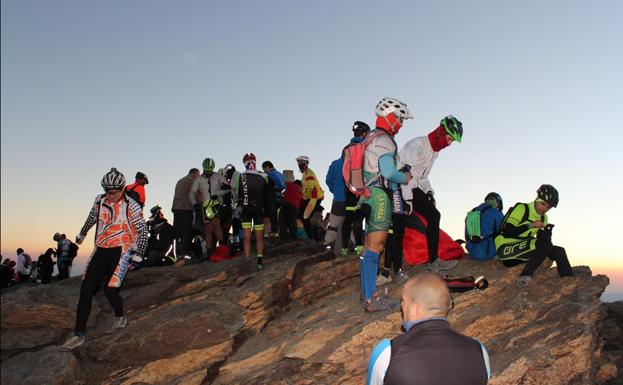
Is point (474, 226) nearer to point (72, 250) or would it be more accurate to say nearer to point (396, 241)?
point (396, 241)

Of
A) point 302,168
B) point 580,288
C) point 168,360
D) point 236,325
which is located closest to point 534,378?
point 580,288

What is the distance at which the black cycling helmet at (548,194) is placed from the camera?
32.5ft

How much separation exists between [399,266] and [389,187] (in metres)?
2.12

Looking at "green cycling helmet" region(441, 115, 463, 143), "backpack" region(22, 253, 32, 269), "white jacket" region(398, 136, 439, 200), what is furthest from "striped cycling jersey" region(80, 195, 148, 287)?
"backpack" region(22, 253, 32, 269)

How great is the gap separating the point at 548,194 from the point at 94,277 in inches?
320

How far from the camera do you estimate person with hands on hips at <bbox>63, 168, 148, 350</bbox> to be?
33.4 ft

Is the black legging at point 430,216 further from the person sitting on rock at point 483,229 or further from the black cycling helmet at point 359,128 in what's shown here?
the black cycling helmet at point 359,128

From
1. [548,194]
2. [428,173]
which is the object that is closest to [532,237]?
[548,194]

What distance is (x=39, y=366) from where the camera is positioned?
988cm

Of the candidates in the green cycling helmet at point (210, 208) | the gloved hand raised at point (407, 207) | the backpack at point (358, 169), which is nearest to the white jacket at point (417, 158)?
the gloved hand raised at point (407, 207)

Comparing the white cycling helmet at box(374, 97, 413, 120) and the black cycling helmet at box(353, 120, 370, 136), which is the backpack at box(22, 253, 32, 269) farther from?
the white cycling helmet at box(374, 97, 413, 120)

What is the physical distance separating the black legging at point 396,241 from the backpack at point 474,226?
135 cm

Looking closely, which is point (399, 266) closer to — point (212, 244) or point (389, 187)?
point (389, 187)

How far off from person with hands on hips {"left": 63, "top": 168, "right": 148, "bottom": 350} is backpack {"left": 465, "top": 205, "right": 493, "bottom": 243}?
6154mm
